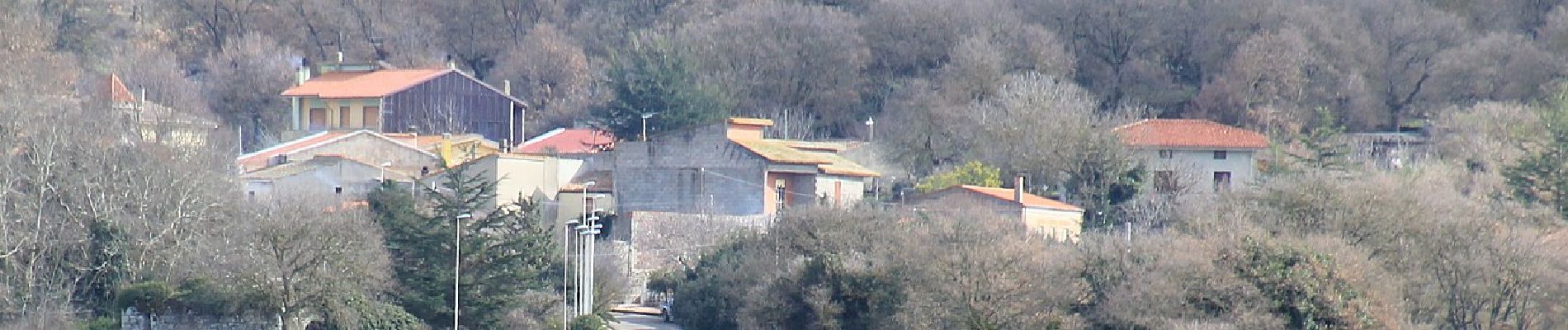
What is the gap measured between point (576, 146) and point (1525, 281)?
23.2m

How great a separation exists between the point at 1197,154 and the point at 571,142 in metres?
13.8

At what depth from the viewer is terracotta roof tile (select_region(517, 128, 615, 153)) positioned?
4594cm

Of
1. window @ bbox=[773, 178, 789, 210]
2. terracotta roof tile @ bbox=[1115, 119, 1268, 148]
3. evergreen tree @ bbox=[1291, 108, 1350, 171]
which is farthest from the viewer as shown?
terracotta roof tile @ bbox=[1115, 119, 1268, 148]

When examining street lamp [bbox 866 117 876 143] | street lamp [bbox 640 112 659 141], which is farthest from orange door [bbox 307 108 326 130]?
Result: street lamp [bbox 866 117 876 143]

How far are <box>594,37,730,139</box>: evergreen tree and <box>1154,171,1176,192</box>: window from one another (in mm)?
8601

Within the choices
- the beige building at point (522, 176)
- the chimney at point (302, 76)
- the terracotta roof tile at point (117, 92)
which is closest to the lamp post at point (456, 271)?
the beige building at point (522, 176)

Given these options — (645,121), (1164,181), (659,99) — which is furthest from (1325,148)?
(645,121)

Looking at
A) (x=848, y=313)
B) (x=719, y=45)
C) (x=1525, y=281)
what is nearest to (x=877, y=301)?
(x=848, y=313)

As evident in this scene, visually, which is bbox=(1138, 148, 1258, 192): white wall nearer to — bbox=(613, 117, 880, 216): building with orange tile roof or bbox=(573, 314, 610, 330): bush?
bbox=(613, 117, 880, 216): building with orange tile roof

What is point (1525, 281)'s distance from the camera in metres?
32.2

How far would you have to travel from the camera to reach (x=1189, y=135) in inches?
1849

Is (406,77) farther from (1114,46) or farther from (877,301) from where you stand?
(877,301)

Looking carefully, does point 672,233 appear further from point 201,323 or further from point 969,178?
point 201,323

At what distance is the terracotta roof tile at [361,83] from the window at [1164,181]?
17529 millimetres
